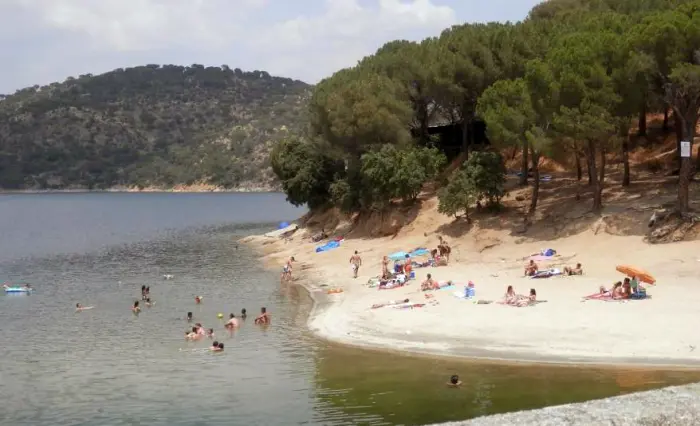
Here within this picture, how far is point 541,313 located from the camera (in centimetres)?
2858

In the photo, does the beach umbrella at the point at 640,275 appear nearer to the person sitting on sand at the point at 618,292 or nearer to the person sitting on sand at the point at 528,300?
the person sitting on sand at the point at 618,292

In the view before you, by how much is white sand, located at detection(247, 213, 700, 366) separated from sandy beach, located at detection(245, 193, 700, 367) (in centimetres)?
4

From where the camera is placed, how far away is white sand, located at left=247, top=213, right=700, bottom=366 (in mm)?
24609

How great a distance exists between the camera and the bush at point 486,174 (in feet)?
151

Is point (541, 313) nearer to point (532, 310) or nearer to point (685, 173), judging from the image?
point (532, 310)

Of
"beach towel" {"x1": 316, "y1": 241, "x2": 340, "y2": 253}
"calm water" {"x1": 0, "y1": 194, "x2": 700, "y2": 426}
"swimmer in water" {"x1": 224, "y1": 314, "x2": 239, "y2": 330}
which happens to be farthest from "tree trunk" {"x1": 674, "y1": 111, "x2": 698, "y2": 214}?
"beach towel" {"x1": 316, "y1": 241, "x2": 340, "y2": 253}

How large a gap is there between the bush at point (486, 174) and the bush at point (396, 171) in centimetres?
565

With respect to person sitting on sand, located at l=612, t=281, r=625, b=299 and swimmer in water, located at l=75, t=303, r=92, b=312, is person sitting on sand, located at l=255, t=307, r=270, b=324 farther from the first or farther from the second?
person sitting on sand, located at l=612, t=281, r=625, b=299

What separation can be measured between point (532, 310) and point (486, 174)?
17829 mm

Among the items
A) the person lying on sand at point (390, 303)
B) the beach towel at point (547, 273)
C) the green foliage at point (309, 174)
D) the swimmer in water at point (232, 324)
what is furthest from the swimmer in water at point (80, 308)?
the green foliage at point (309, 174)

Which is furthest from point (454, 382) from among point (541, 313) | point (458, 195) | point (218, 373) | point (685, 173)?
point (458, 195)

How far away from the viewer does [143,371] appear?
85.4 feet

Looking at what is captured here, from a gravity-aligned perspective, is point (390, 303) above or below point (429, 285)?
below

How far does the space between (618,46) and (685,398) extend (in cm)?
2755
